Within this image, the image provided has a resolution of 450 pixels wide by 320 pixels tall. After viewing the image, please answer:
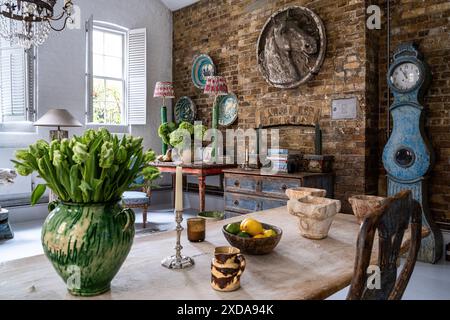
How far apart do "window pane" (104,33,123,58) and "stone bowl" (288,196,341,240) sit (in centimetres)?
529

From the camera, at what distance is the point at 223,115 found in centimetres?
549

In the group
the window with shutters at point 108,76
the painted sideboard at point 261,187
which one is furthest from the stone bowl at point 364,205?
the window with shutters at point 108,76

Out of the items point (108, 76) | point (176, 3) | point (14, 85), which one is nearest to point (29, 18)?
point (14, 85)

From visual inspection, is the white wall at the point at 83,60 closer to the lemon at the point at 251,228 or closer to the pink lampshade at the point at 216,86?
the pink lampshade at the point at 216,86

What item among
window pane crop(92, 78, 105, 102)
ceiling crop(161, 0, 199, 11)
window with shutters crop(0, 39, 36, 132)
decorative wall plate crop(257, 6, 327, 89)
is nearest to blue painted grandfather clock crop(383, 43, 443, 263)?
decorative wall plate crop(257, 6, 327, 89)

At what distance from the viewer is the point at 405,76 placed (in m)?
3.51

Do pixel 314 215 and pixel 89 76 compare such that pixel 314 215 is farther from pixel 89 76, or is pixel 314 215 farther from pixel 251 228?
pixel 89 76

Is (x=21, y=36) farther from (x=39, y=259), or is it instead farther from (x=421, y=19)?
(x=421, y=19)

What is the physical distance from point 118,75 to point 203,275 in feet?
18.2

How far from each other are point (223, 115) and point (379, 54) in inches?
91.9

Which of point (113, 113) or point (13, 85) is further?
point (113, 113)
